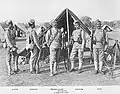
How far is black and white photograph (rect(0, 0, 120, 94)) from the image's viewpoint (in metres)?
2.87

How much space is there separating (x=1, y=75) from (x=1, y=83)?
10 centimetres

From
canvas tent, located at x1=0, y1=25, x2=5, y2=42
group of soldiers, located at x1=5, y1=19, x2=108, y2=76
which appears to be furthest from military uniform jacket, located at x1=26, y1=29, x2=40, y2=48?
canvas tent, located at x1=0, y1=25, x2=5, y2=42

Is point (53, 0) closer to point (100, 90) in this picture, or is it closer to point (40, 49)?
point (40, 49)

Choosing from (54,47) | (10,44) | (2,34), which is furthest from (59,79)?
(2,34)

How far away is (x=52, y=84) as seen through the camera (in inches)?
111

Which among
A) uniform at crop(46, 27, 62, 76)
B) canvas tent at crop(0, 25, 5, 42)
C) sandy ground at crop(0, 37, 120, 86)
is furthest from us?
canvas tent at crop(0, 25, 5, 42)

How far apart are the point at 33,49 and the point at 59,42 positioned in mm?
322

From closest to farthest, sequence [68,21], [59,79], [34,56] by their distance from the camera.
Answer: [59,79] < [34,56] < [68,21]

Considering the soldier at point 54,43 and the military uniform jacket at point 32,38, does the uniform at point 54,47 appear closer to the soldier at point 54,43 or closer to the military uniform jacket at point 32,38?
the soldier at point 54,43

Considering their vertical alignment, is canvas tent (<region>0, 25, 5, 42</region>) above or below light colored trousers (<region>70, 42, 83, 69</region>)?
above

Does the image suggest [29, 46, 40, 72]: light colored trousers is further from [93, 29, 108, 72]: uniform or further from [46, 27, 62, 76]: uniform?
[93, 29, 108, 72]: uniform

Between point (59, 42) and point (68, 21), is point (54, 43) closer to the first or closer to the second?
point (59, 42)

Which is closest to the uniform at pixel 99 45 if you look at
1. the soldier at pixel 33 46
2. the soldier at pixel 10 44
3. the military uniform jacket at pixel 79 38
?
the military uniform jacket at pixel 79 38

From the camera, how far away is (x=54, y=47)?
290 centimetres
